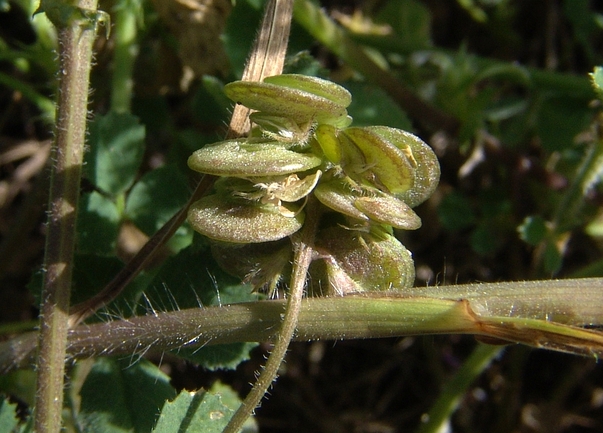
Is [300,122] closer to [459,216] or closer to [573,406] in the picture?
[459,216]

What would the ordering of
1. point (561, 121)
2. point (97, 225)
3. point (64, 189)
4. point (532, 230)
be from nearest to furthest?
point (64, 189) < point (97, 225) < point (532, 230) < point (561, 121)

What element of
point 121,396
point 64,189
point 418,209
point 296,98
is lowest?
point 418,209

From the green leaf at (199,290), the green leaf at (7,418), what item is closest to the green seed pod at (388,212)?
the green leaf at (199,290)

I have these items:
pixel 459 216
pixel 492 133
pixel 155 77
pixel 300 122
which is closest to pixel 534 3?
pixel 492 133

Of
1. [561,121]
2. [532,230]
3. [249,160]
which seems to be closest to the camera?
[249,160]

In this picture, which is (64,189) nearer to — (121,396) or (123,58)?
(121,396)

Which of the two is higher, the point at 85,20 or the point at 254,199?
the point at 85,20

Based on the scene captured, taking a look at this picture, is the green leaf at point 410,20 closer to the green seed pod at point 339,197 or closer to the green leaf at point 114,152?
the green leaf at point 114,152

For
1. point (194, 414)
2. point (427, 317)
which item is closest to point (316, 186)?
point (427, 317)

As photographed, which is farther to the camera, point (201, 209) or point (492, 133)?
point (492, 133)
